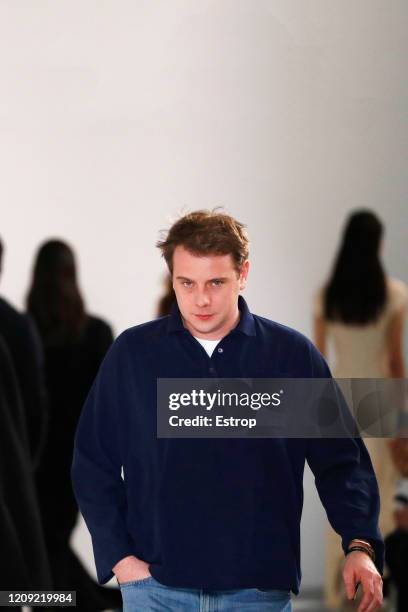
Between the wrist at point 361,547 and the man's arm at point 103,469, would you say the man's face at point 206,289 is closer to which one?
the man's arm at point 103,469

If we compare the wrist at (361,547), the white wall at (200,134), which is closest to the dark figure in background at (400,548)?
the white wall at (200,134)

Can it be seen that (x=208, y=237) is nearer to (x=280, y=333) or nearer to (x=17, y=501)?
(x=280, y=333)

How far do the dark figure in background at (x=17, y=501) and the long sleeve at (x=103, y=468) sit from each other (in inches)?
32.4

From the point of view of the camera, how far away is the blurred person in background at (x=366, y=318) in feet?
9.66

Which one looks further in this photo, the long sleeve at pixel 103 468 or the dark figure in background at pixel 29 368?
the dark figure in background at pixel 29 368

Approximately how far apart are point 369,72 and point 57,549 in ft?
5.07

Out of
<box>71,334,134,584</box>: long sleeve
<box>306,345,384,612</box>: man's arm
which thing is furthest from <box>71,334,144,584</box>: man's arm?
<box>306,345,384,612</box>: man's arm

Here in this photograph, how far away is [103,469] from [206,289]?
0.41 m

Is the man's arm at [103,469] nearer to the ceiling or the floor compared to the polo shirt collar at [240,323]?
nearer to the floor

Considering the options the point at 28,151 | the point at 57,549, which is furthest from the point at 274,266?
the point at 57,549

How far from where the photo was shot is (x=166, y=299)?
298 centimetres

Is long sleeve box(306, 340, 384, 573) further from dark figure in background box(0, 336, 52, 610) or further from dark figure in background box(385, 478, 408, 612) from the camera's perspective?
dark figure in background box(0, 336, 52, 610)

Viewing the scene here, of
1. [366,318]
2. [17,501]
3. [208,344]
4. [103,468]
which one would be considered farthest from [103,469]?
[366,318]

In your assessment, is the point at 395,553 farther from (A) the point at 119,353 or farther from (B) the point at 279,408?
(A) the point at 119,353
